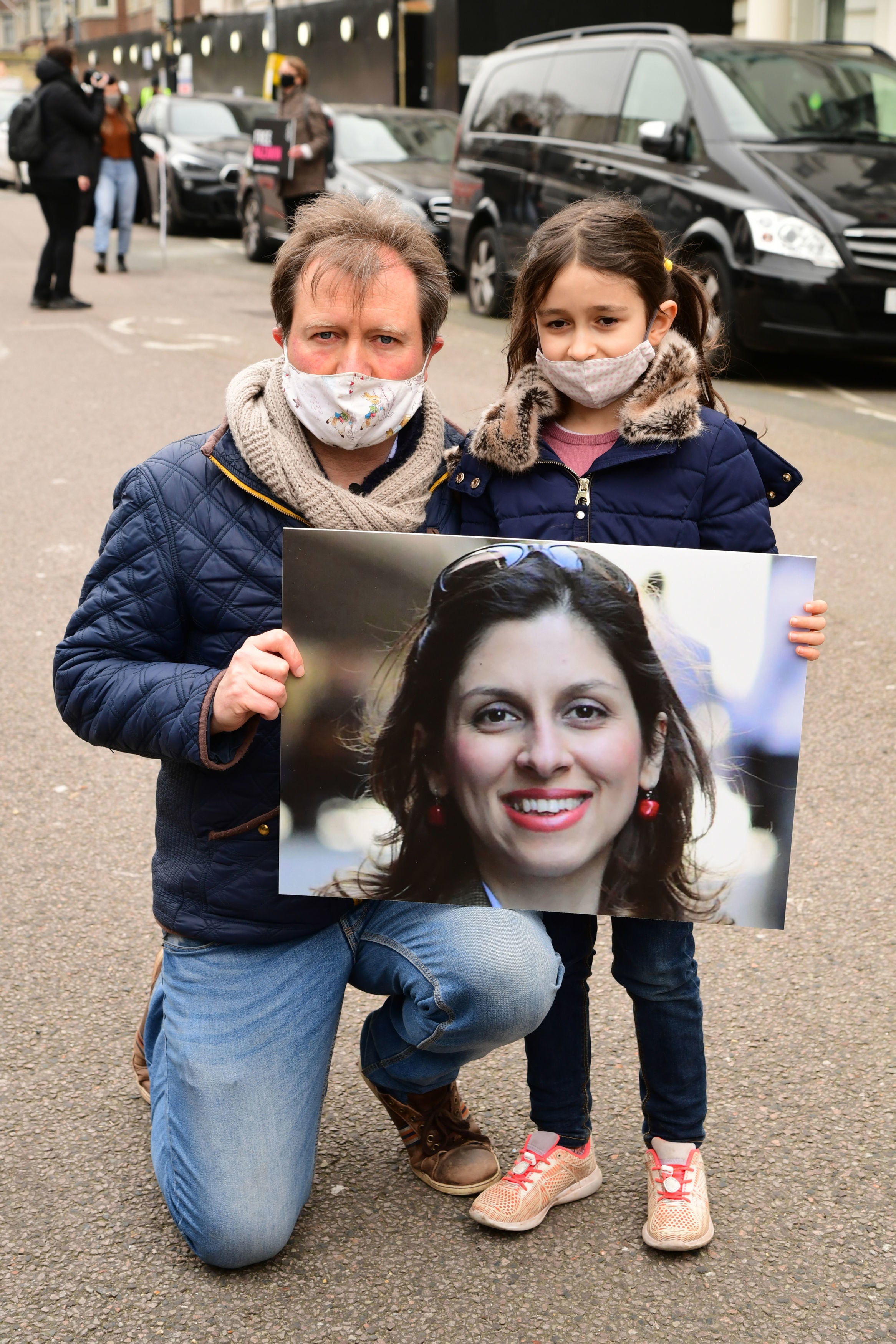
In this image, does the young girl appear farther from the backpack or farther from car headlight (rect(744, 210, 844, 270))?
the backpack

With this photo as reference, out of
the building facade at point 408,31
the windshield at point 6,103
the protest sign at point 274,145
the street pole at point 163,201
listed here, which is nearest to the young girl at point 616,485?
the protest sign at point 274,145

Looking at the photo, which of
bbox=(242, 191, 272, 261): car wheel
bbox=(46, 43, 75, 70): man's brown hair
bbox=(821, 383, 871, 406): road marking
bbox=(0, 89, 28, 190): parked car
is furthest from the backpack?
bbox=(0, 89, 28, 190): parked car

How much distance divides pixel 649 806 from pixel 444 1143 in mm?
765

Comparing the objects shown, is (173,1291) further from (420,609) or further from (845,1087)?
(845,1087)

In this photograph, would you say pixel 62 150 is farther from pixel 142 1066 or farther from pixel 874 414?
pixel 142 1066

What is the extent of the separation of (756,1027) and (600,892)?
3.14 feet

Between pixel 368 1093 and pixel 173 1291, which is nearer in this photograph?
pixel 173 1291

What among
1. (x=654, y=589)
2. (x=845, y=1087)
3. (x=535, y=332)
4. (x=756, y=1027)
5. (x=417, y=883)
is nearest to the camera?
(x=654, y=589)

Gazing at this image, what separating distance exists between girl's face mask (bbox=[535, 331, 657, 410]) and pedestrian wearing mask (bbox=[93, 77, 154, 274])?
13.4 metres

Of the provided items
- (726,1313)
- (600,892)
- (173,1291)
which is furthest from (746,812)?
(173,1291)

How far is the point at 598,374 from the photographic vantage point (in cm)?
241

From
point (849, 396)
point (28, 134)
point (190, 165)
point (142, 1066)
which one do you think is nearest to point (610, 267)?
point (142, 1066)

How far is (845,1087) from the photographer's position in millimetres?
2844

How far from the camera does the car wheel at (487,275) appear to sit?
1191cm
